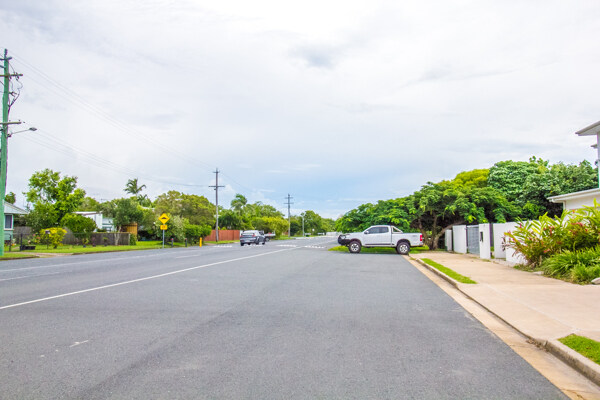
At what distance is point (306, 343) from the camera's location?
5973 millimetres

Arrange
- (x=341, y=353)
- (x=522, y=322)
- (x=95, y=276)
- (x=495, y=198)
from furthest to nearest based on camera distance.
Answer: (x=495, y=198)
(x=95, y=276)
(x=522, y=322)
(x=341, y=353)

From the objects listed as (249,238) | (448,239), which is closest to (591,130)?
(448,239)

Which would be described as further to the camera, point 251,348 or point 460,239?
point 460,239

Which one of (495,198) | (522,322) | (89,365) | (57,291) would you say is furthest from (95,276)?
(495,198)

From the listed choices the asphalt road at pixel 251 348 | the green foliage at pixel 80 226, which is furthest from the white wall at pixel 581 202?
the green foliage at pixel 80 226

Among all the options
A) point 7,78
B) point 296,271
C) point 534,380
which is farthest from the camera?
point 7,78

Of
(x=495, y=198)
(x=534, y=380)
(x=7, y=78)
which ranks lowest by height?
(x=534, y=380)

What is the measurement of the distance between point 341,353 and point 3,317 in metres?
5.81

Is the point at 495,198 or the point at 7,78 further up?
the point at 7,78

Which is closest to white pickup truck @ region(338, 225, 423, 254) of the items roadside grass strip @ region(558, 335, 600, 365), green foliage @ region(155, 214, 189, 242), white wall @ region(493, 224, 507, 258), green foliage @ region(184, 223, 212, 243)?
white wall @ region(493, 224, 507, 258)

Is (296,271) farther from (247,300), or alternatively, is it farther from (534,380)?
(534,380)

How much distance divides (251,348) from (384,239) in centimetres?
2344

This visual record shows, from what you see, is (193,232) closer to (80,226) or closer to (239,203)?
(80,226)

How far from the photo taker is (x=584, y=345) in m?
5.44
